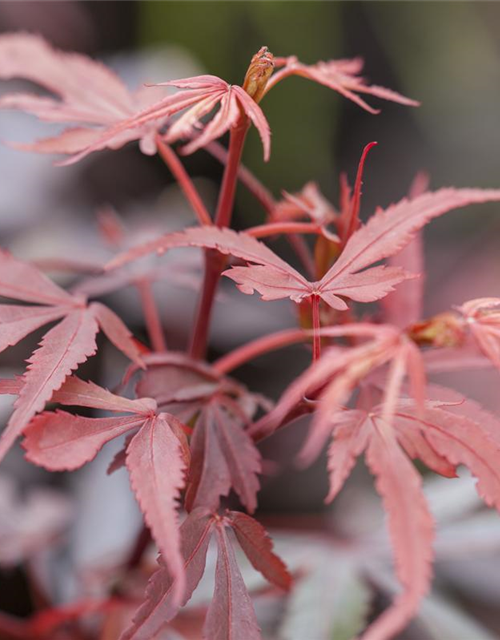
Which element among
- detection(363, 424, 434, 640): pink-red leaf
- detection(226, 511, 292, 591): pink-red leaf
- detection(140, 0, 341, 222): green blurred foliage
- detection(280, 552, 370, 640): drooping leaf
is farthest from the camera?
detection(140, 0, 341, 222): green blurred foliage

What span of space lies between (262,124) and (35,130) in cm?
88

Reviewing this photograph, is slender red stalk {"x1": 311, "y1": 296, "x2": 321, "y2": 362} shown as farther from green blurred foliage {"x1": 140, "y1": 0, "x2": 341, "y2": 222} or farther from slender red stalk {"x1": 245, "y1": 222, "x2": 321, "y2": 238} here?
green blurred foliage {"x1": 140, "y1": 0, "x2": 341, "y2": 222}

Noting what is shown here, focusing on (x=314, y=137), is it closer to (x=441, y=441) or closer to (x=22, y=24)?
(x=22, y=24)

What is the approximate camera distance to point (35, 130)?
1143 mm

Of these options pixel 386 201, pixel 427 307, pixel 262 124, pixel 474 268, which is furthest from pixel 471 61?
pixel 262 124

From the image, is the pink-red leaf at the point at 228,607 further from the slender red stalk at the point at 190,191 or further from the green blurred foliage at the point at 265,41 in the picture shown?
the green blurred foliage at the point at 265,41

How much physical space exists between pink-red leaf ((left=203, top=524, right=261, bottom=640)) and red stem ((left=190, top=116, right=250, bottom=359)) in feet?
0.58

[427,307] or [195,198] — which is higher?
[195,198]

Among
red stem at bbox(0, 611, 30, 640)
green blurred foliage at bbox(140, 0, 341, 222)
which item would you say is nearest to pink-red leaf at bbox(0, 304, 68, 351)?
red stem at bbox(0, 611, 30, 640)

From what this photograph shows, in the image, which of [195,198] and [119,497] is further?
[119,497]

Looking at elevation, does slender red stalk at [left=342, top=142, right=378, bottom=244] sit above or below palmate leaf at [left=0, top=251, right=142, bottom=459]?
above

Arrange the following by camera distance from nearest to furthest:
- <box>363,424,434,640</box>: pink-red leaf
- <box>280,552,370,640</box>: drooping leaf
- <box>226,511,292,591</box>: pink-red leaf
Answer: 1. <box>363,424,434,640</box>: pink-red leaf
2. <box>226,511,292,591</box>: pink-red leaf
3. <box>280,552,370,640</box>: drooping leaf

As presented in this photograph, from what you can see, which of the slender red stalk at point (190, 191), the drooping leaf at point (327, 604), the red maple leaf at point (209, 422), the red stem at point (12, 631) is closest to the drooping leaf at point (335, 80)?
the slender red stalk at point (190, 191)

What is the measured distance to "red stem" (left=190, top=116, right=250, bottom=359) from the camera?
43cm
